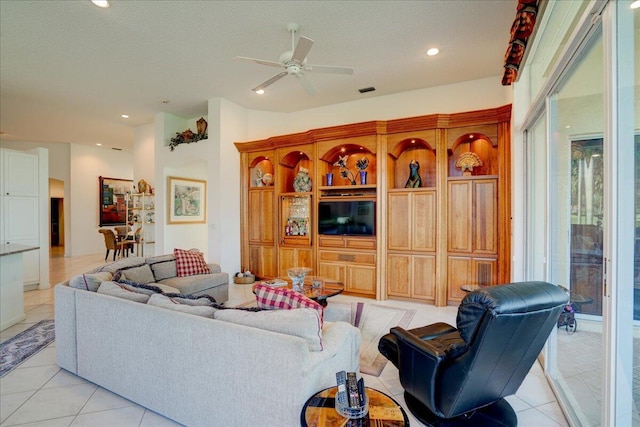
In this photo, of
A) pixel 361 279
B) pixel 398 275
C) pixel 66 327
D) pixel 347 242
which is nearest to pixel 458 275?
pixel 398 275

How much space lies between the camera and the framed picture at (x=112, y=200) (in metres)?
10.3

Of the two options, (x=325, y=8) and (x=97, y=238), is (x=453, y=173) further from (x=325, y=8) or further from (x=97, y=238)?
(x=97, y=238)

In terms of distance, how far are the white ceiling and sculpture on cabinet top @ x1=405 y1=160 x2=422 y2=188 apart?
1.38m

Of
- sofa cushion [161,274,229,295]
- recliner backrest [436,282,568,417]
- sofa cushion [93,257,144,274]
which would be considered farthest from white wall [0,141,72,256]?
recliner backrest [436,282,568,417]

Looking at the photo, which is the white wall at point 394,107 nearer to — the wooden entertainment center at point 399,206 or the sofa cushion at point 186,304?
the wooden entertainment center at point 399,206

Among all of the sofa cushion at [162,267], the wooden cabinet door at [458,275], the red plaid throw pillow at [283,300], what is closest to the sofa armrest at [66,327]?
the sofa cushion at [162,267]

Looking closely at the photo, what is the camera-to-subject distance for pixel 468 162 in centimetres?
455

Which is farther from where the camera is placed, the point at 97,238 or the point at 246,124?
the point at 97,238

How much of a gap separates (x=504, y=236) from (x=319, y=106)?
13.2 ft

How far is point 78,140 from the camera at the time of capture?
915 centimetres

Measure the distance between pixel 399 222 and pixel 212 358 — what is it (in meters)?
3.66

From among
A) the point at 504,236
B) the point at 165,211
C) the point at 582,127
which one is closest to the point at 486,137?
the point at 504,236

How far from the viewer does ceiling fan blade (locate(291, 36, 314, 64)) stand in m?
2.82

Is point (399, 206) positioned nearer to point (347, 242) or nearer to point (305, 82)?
point (347, 242)
